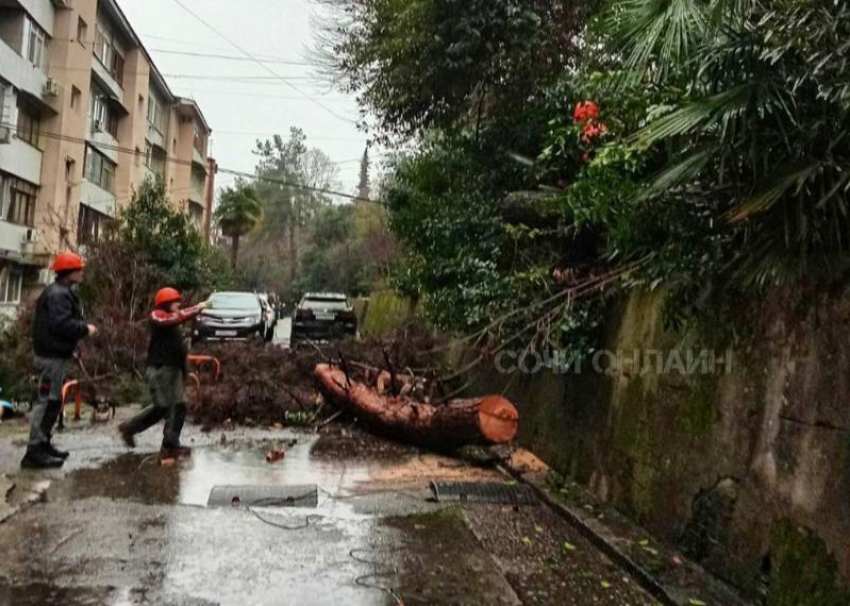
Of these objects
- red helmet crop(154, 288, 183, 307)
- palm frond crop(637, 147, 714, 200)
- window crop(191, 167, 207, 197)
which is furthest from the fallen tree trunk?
window crop(191, 167, 207, 197)

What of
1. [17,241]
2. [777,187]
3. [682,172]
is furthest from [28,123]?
[777,187]

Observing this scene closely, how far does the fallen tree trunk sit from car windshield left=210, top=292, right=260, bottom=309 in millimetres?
12450

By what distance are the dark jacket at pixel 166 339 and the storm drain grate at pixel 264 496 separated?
212 cm

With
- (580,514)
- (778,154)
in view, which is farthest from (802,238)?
(580,514)

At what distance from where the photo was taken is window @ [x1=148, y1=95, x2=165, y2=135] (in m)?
42.5

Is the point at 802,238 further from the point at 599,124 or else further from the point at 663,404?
the point at 599,124

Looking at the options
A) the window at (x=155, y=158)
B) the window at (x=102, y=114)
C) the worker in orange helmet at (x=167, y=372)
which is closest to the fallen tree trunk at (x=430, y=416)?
the worker in orange helmet at (x=167, y=372)

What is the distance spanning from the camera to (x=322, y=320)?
22.5 m

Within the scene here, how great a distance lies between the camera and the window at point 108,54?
Answer: 107 ft

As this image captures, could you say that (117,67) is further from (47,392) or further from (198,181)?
(47,392)

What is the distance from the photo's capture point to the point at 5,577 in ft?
14.9

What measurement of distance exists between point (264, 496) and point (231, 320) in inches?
620

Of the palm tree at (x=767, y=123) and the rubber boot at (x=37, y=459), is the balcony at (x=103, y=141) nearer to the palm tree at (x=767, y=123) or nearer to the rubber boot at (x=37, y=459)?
the rubber boot at (x=37, y=459)

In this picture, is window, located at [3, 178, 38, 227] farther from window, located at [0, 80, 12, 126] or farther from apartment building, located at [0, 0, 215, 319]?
window, located at [0, 80, 12, 126]
